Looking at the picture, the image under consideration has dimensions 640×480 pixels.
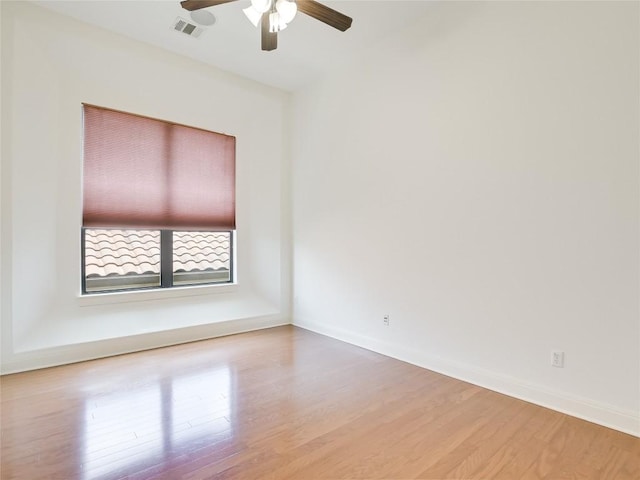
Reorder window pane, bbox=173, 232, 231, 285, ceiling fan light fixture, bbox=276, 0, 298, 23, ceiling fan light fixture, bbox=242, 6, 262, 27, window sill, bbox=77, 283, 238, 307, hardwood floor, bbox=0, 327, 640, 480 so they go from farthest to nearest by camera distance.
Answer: window pane, bbox=173, 232, 231, 285 < window sill, bbox=77, 283, 238, 307 < ceiling fan light fixture, bbox=242, 6, 262, 27 < ceiling fan light fixture, bbox=276, 0, 298, 23 < hardwood floor, bbox=0, 327, 640, 480

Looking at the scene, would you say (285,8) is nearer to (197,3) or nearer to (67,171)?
(197,3)

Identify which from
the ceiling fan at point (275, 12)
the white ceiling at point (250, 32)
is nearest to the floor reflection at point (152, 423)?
the ceiling fan at point (275, 12)

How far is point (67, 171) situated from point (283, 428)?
10.6ft

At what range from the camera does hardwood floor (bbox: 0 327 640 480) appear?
1808mm

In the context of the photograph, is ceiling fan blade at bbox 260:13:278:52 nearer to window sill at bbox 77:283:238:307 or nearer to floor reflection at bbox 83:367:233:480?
floor reflection at bbox 83:367:233:480


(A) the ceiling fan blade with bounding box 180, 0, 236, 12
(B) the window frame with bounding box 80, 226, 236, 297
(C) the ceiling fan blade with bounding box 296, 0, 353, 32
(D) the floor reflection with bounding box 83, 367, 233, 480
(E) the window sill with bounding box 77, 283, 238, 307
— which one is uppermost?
(A) the ceiling fan blade with bounding box 180, 0, 236, 12

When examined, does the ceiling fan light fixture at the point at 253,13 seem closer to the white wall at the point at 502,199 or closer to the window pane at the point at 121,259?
the white wall at the point at 502,199

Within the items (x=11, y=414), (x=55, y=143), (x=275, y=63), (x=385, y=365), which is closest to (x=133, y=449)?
(x=11, y=414)

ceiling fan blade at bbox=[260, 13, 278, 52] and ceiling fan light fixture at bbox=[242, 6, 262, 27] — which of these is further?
ceiling fan blade at bbox=[260, 13, 278, 52]

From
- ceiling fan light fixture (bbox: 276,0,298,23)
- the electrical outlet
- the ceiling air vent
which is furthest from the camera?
the ceiling air vent

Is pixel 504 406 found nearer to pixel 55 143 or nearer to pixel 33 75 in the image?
pixel 55 143

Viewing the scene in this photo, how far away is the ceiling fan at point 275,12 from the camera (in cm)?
220

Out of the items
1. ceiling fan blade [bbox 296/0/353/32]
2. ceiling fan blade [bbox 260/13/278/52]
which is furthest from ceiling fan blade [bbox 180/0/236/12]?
ceiling fan blade [bbox 296/0/353/32]

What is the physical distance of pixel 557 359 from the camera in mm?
2453
